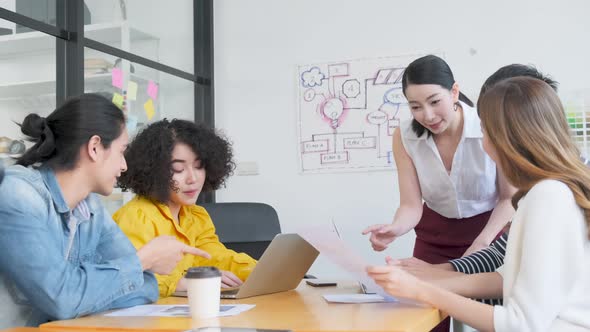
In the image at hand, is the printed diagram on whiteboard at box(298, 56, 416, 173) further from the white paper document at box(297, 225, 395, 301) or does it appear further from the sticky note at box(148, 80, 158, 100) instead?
the white paper document at box(297, 225, 395, 301)

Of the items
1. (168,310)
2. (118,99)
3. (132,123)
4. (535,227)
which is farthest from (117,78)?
(535,227)

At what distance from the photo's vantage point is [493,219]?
1980 millimetres

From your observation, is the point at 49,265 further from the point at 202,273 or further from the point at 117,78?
the point at 117,78

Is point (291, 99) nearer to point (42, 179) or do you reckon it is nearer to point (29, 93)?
point (29, 93)

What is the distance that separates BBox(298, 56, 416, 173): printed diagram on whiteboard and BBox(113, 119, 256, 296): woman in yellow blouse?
1846 mm

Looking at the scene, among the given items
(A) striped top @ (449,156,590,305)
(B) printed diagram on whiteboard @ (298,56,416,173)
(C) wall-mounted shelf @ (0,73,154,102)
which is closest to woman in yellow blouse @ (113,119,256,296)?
(A) striped top @ (449,156,590,305)

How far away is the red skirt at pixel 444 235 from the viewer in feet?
7.24

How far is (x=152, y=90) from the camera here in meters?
3.76

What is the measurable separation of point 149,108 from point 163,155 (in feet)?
6.25

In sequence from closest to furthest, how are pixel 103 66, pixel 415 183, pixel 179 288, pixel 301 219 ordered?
pixel 179 288
pixel 415 183
pixel 103 66
pixel 301 219

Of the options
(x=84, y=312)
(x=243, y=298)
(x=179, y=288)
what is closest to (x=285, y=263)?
(x=243, y=298)

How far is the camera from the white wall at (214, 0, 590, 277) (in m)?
3.56

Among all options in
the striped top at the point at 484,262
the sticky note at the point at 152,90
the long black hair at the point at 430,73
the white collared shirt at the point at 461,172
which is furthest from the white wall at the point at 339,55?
the striped top at the point at 484,262

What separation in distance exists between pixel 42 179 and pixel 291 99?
2.76m
